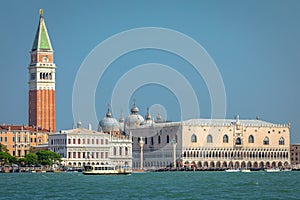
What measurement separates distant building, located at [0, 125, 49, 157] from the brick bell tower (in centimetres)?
682

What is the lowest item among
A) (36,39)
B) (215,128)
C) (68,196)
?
(68,196)

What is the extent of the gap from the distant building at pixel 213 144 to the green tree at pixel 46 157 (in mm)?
20278

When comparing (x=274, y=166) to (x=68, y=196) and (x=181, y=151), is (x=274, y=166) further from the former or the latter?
(x=68, y=196)

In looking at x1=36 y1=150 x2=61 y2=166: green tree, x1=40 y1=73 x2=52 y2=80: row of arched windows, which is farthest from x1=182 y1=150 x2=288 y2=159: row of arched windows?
x1=40 y1=73 x2=52 y2=80: row of arched windows

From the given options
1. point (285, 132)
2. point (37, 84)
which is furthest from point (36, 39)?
point (285, 132)

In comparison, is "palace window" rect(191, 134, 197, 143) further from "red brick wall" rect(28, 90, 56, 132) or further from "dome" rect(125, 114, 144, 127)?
"red brick wall" rect(28, 90, 56, 132)

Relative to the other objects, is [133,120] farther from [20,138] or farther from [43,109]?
[20,138]

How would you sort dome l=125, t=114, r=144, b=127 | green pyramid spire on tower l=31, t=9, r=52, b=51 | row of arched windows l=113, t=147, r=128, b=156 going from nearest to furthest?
row of arched windows l=113, t=147, r=128, b=156 → green pyramid spire on tower l=31, t=9, r=52, b=51 → dome l=125, t=114, r=144, b=127

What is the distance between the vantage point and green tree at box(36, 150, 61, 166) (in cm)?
12625

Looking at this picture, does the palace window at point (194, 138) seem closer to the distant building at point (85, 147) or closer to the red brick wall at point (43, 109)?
the distant building at point (85, 147)

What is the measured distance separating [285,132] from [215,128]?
14634 mm

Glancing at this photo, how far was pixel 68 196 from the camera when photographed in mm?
59969

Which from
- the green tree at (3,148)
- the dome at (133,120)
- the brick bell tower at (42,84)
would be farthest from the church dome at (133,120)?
the green tree at (3,148)

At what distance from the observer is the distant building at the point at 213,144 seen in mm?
141500
